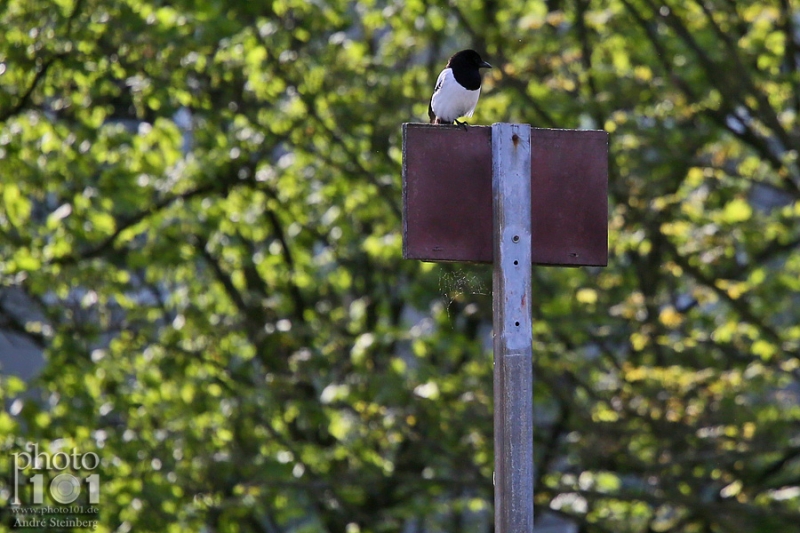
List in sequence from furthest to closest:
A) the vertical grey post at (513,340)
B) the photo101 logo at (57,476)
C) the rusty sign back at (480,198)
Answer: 1. the photo101 logo at (57,476)
2. the rusty sign back at (480,198)
3. the vertical grey post at (513,340)

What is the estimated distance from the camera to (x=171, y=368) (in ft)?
30.9

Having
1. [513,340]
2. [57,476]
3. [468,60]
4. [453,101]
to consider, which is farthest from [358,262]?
[513,340]

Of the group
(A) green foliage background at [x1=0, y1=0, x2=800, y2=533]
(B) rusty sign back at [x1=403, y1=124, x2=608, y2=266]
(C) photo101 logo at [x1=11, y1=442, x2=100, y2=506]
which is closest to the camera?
(B) rusty sign back at [x1=403, y1=124, x2=608, y2=266]

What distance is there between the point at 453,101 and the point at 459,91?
64 millimetres

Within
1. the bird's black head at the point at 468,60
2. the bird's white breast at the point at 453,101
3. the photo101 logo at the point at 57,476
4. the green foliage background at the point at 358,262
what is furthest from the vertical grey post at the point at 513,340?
the photo101 logo at the point at 57,476

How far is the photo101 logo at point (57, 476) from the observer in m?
8.37

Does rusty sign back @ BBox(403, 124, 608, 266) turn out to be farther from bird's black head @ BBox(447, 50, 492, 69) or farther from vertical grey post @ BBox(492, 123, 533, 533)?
bird's black head @ BBox(447, 50, 492, 69)

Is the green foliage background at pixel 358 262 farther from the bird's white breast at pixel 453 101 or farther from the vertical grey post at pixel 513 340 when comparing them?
the vertical grey post at pixel 513 340

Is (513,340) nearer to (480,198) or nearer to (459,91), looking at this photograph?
(480,198)

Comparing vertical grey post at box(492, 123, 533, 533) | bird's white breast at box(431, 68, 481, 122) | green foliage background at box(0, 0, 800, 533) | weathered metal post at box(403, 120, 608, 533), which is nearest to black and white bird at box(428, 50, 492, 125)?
bird's white breast at box(431, 68, 481, 122)

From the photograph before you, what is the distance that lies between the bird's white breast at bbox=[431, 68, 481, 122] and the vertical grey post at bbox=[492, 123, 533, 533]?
10.7 feet

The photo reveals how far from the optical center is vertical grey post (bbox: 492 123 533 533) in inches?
130

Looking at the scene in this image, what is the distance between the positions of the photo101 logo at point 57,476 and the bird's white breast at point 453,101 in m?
3.59

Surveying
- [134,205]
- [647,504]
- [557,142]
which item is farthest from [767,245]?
[557,142]
